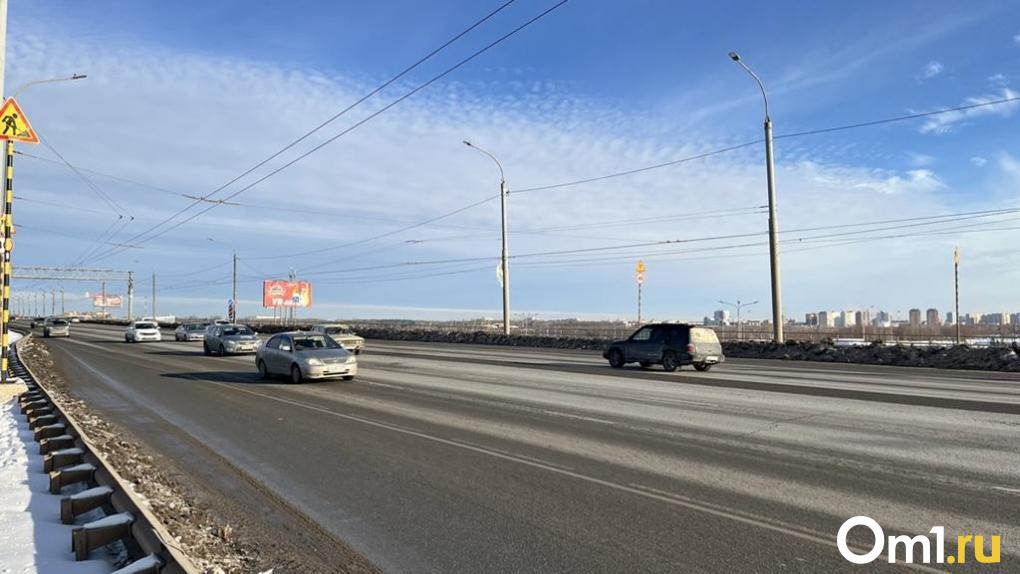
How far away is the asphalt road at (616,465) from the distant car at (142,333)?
3648cm

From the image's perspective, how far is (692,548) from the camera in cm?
515

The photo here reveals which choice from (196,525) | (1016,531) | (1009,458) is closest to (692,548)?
(1016,531)

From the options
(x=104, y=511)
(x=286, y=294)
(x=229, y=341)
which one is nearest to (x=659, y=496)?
(x=104, y=511)

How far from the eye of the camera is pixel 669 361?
22.1m

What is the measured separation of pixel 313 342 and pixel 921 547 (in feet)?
56.5

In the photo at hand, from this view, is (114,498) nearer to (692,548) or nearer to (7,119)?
(692,548)

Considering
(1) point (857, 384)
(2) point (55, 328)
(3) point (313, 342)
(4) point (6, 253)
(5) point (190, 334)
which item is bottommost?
(1) point (857, 384)

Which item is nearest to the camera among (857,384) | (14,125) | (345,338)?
(14,125)

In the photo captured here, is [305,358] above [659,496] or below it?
above

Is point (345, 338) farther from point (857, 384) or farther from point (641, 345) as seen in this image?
point (857, 384)

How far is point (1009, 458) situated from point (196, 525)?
8869mm

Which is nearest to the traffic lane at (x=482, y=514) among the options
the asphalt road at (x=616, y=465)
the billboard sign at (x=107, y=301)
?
the asphalt road at (x=616, y=465)

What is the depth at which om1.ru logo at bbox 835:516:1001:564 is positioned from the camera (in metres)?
4.92

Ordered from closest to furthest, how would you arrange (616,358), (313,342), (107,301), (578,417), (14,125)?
(578,417)
(14,125)
(313,342)
(616,358)
(107,301)
